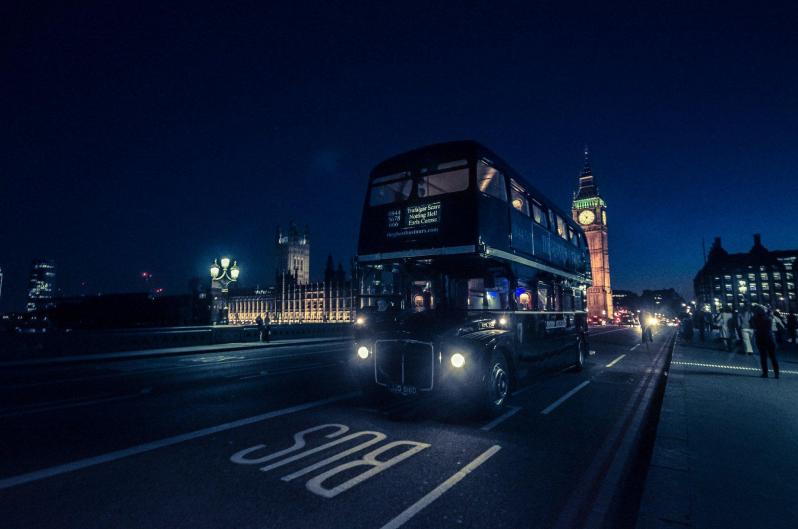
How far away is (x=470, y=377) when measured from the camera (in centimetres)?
615

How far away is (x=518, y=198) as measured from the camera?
8922 mm

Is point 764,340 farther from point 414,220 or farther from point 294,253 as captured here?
point 294,253

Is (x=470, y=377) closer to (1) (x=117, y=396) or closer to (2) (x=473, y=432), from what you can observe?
(2) (x=473, y=432)

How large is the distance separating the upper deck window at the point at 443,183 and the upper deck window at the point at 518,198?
153 cm

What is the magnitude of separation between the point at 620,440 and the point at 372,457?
3458 millimetres

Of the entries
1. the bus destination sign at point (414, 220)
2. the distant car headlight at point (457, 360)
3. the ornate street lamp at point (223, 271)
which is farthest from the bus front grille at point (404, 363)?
the ornate street lamp at point (223, 271)

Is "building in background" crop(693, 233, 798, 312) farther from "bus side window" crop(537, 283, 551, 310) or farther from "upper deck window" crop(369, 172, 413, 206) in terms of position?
"upper deck window" crop(369, 172, 413, 206)

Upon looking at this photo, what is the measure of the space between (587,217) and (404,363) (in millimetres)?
127993

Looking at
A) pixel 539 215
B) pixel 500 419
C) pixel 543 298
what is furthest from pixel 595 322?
pixel 500 419

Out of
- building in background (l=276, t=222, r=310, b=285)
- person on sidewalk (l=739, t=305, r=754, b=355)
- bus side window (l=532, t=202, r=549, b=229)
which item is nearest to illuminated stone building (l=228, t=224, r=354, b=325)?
building in background (l=276, t=222, r=310, b=285)

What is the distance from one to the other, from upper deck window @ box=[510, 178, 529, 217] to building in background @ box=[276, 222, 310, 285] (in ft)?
498

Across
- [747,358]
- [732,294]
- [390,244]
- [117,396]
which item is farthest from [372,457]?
[732,294]

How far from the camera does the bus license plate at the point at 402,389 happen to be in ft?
20.8

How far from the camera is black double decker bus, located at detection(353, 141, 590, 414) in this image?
639 centimetres
